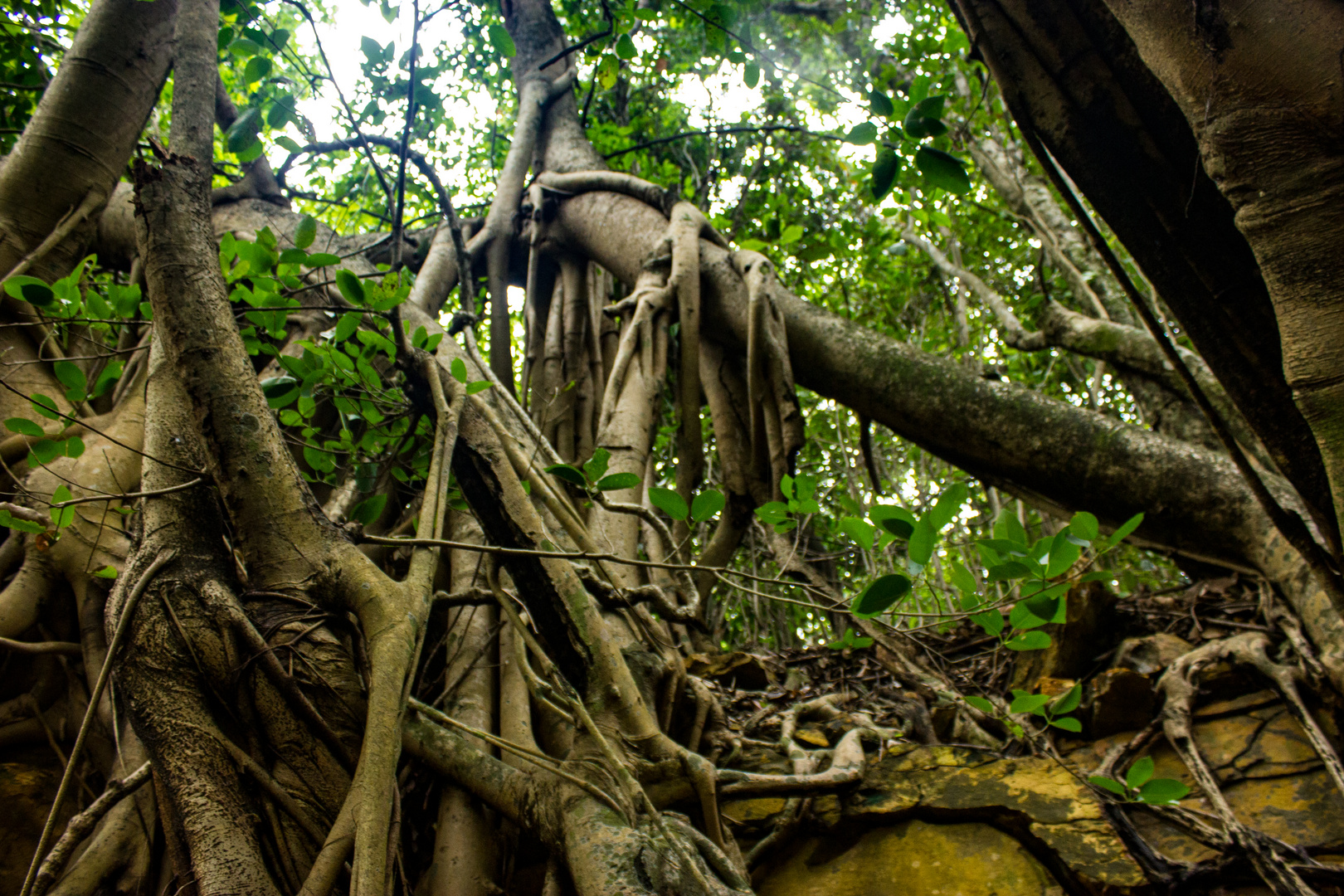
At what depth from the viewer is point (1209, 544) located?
2201 millimetres

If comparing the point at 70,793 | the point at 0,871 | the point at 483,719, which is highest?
the point at 483,719

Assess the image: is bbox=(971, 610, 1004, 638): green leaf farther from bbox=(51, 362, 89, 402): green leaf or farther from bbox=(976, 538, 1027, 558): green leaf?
bbox=(51, 362, 89, 402): green leaf

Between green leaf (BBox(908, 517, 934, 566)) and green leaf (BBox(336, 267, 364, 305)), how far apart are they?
1.34 meters

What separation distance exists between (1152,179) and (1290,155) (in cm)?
40

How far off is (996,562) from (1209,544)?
165 cm

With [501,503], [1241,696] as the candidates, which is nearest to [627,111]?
[501,503]

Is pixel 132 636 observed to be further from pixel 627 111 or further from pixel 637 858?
pixel 627 111

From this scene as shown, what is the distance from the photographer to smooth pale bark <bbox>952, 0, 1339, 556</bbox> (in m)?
1.10

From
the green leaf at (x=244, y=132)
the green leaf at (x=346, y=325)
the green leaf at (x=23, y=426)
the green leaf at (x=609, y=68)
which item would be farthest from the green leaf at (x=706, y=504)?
the green leaf at (x=244, y=132)

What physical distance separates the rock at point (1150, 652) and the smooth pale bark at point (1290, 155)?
5.46 ft

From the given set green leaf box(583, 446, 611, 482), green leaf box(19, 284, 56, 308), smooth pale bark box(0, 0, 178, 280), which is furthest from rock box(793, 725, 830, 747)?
smooth pale bark box(0, 0, 178, 280)

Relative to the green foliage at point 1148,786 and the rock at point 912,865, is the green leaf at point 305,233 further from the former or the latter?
the green foliage at point 1148,786

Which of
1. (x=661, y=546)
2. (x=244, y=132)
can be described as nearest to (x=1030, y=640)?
(x=661, y=546)

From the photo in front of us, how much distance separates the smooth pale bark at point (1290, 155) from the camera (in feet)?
2.43
